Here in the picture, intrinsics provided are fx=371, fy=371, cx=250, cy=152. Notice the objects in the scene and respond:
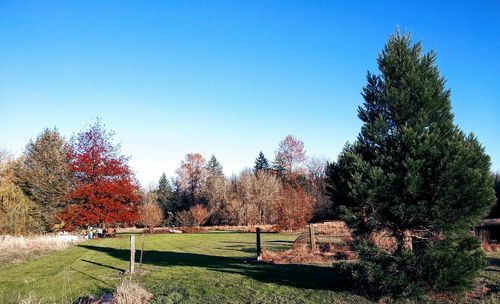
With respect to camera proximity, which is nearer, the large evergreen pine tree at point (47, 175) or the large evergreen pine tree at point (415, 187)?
the large evergreen pine tree at point (415, 187)

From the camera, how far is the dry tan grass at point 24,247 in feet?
59.9

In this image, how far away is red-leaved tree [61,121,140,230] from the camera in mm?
34875

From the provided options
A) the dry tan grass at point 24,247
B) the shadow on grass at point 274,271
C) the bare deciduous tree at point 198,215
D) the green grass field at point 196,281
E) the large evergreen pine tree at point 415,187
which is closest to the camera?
the large evergreen pine tree at point 415,187

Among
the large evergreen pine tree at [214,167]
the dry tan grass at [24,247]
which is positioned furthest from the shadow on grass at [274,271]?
the large evergreen pine tree at [214,167]

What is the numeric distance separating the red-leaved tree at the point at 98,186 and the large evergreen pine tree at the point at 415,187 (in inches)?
1207

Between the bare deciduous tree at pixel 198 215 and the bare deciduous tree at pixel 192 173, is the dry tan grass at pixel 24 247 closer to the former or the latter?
the bare deciduous tree at pixel 198 215

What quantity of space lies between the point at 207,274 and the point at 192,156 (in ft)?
203

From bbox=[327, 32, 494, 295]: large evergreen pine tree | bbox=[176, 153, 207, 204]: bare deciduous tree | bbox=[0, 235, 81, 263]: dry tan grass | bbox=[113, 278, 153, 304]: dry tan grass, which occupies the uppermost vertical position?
bbox=[176, 153, 207, 204]: bare deciduous tree

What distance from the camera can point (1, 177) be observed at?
33062 millimetres

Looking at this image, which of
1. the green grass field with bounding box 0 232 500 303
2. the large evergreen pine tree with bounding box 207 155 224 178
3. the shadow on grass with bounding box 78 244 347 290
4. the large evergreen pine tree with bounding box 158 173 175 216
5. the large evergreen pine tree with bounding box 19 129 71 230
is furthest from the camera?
the large evergreen pine tree with bounding box 207 155 224 178

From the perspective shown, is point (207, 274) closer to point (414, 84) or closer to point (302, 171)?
point (414, 84)

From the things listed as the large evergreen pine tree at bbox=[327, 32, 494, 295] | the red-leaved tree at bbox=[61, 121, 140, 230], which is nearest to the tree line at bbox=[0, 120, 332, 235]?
the red-leaved tree at bbox=[61, 121, 140, 230]

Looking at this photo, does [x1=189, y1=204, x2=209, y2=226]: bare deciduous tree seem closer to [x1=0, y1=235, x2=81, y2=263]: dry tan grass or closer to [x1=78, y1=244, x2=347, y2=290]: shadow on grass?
[x1=0, y1=235, x2=81, y2=263]: dry tan grass

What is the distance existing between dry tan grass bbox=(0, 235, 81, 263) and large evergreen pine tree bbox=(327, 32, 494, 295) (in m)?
16.1
